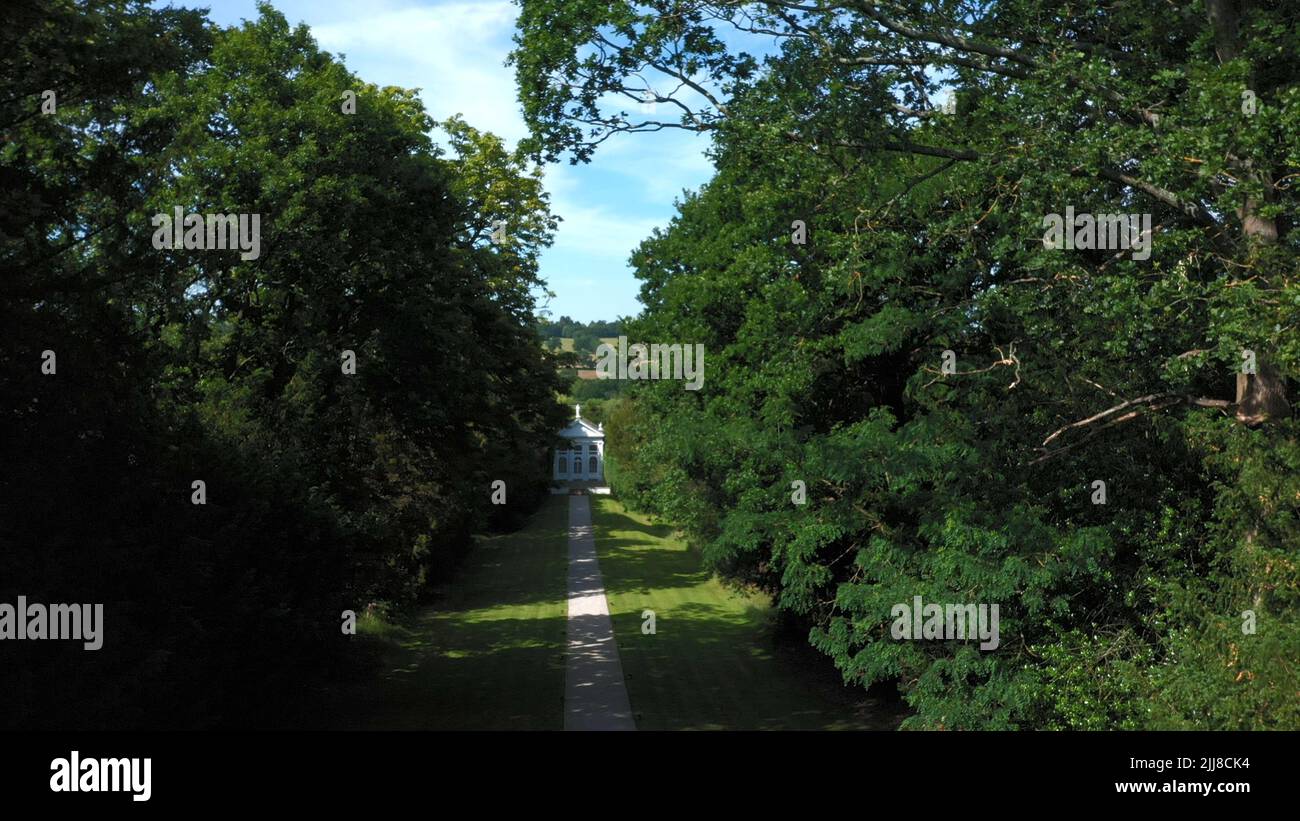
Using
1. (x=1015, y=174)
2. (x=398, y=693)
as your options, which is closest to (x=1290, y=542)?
(x=1015, y=174)

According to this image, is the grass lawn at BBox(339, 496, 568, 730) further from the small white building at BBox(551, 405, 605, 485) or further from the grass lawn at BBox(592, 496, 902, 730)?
the small white building at BBox(551, 405, 605, 485)

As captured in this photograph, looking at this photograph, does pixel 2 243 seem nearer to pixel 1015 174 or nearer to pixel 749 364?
pixel 1015 174

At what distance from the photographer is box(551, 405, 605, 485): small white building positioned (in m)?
86.1

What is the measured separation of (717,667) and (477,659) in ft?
17.2

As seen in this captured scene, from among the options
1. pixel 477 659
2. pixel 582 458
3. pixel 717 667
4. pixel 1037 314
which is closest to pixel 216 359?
pixel 477 659

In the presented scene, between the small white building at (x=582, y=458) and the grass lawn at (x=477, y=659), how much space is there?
46.2 metres

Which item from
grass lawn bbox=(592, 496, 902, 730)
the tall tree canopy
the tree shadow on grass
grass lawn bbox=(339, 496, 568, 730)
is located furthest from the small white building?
the tall tree canopy

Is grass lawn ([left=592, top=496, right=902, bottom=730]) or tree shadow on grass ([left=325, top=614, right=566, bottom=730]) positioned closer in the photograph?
tree shadow on grass ([left=325, top=614, right=566, bottom=730])

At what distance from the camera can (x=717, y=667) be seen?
76.2 feet

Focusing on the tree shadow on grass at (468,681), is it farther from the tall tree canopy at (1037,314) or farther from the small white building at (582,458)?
the small white building at (582,458)

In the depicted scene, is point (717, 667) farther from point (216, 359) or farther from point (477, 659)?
point (216, 359)

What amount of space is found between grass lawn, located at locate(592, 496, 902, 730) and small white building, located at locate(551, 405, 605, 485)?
4834 centimetres

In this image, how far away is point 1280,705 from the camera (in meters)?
8.92
